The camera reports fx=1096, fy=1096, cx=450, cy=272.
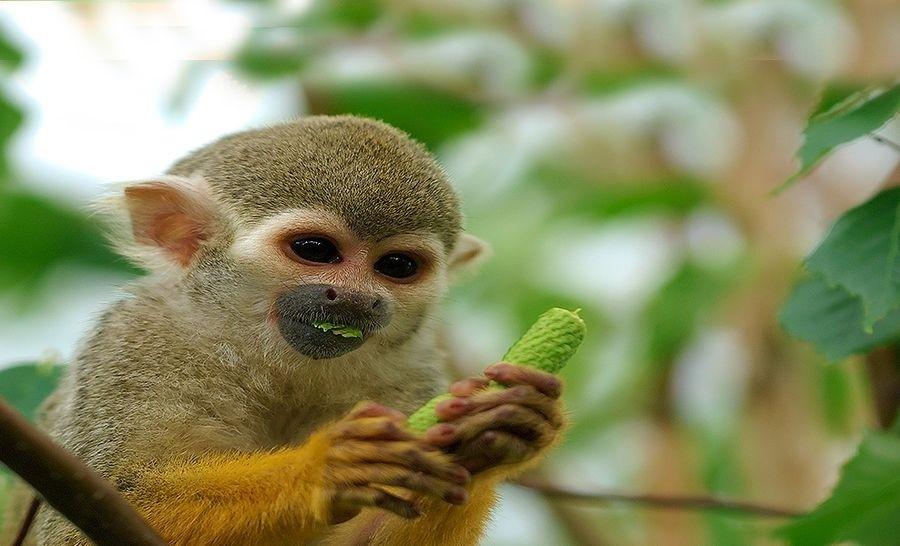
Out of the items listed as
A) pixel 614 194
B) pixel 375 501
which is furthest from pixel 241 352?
pixel 614 194

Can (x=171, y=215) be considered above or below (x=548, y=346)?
below

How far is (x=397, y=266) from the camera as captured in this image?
343 cm

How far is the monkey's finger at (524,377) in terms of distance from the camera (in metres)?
2.61

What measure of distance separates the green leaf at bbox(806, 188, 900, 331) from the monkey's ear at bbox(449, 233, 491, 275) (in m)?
1.57

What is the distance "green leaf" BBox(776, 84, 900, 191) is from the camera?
241 cm

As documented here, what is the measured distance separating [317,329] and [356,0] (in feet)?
11.2

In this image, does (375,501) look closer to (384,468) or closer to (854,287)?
(384,468)

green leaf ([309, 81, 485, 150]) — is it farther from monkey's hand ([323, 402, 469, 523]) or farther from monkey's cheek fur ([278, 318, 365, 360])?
monkey's hand ([323, 402, 469, 523])

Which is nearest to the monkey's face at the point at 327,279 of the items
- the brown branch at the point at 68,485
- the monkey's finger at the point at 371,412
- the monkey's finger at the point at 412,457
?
the monkey's finger at the point at 371,412

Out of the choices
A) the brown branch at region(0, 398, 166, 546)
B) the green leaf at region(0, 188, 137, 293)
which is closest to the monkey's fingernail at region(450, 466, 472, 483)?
the brown branch at region(0, 398, 166, 546)

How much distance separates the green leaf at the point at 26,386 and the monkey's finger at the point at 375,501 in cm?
113

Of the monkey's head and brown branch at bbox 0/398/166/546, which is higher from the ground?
brown branch at bbox 0/398/166/546

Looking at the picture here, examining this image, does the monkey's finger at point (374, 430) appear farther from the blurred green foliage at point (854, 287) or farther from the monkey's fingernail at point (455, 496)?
the blurred green foliage at point (854, 287)

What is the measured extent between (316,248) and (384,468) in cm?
96
